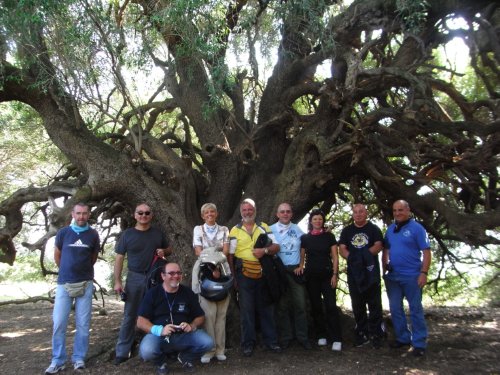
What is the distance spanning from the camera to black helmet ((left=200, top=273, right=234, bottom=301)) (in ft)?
16.7

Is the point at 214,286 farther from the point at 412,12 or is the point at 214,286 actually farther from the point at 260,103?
the point at 412,12

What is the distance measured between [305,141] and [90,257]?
3497 mm

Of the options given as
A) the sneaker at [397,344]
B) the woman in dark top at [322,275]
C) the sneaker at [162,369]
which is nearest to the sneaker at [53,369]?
the sneaker at [162,369]

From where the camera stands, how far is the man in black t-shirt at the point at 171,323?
15.5 ft

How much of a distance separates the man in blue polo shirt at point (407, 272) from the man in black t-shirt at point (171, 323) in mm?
2377

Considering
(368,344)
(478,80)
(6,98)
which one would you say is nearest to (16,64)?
(6,98)

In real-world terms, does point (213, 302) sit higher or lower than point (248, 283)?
lower

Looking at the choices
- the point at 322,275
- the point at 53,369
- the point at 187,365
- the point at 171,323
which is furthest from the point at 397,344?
the point at 53,369

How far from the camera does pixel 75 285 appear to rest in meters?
5.08

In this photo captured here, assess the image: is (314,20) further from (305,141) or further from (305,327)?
(305,327)

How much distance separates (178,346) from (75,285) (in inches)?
54.8

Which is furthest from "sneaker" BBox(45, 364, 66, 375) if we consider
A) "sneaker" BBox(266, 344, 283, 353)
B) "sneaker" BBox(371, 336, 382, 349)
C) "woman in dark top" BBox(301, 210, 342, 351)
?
"sneaker" BBox(371, 336, 382, 349)

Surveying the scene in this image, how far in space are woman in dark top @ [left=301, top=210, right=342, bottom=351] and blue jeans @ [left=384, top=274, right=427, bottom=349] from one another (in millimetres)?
711

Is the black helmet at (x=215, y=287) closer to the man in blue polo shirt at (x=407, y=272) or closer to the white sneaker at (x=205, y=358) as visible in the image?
the white sneaker at (x=205, y=358)
